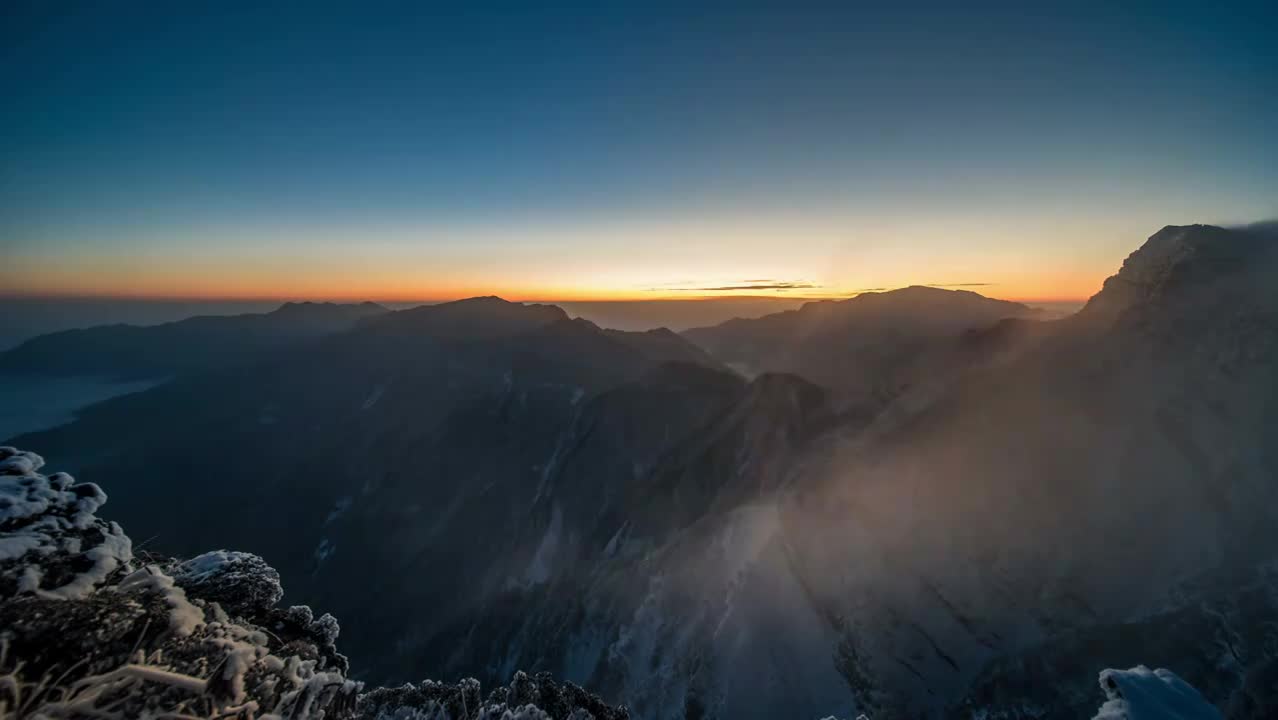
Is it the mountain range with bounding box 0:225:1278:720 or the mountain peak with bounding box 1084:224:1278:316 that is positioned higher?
the mountain peak with bounding box 1084:224:1278:316

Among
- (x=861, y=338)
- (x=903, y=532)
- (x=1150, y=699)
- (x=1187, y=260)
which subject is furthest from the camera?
(x=861, y=338)

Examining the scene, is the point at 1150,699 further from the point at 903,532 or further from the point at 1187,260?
the point at 1187,260

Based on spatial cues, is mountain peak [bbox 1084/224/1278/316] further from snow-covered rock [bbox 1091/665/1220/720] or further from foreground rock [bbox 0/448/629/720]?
foreground rock [bbox 0/448/629/720]

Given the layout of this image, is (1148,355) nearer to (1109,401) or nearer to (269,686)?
(1109,401)

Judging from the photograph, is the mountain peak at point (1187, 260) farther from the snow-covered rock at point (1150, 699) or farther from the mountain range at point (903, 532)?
the snow-covered rock at point (1150, 699)

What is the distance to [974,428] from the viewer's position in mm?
40875

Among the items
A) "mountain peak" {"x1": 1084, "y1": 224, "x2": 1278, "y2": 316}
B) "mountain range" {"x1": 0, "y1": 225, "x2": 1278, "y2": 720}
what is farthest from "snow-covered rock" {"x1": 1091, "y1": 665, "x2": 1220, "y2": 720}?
"mountain peak" {"x1": 1084, "y1": 224, "x2": 1278, "y2": 316}

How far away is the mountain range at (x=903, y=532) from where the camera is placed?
99.7ft

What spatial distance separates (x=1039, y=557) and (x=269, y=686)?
1709 inches

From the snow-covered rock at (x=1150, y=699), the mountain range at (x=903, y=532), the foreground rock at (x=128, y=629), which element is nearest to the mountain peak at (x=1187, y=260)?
the mountain range at (x=903, y=532)

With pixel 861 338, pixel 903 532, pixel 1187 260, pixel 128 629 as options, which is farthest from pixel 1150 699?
pixel 861 338

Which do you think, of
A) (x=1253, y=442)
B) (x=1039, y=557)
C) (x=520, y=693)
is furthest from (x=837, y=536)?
(x=520, y=693)

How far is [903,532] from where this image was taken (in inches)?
1540

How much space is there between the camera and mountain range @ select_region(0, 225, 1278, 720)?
30.4 m
